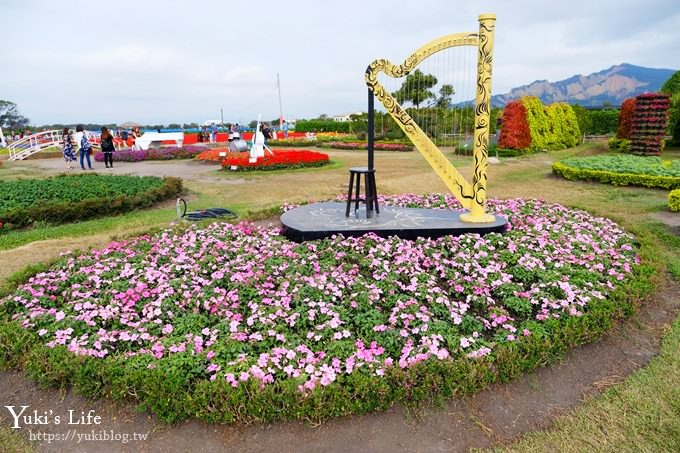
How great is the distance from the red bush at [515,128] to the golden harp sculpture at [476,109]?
44.6 feet

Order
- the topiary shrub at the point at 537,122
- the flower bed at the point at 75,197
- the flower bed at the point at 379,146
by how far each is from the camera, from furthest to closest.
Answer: the flower bed at the point at 379,146 → the topiary shrub at the point at 537,122 → the flower bed at the point at 75,197

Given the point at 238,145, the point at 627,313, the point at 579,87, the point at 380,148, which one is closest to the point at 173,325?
the point at 627,313

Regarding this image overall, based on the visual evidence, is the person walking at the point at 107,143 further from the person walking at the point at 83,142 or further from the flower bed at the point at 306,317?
the flower bed at the point at 306,317

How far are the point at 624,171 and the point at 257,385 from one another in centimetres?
1006

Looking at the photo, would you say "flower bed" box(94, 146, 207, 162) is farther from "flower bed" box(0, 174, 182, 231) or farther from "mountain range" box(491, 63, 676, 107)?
"mountain range" box(491, 63, 676, 107)

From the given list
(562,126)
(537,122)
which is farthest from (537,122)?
(562,126)

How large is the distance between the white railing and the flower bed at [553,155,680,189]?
68.4ft

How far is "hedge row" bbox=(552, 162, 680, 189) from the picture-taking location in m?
8.89

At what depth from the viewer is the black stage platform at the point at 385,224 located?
15.8 ft

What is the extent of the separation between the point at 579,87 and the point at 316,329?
188 meters

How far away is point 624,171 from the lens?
31.8ft

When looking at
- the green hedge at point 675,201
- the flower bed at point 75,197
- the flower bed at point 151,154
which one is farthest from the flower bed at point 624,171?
the flower bed at point 151,154

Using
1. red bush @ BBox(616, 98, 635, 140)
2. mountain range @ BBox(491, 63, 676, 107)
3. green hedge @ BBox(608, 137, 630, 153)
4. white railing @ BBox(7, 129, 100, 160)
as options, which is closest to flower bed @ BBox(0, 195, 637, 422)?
green hedge @ BBox(608, 137, 630, 153)

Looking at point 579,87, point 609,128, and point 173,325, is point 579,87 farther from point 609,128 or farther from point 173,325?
point 173,325
